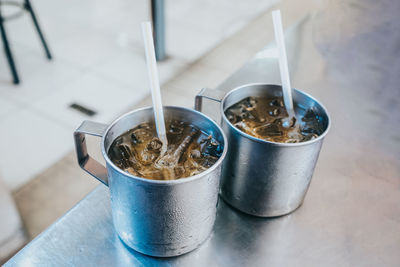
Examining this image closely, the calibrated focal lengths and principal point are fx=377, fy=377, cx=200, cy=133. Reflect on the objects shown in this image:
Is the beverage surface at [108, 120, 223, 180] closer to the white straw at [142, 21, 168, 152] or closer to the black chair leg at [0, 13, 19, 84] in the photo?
the white straw at [142, 21, 168, 152]

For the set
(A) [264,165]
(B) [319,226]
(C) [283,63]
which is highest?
(C) [283,63]

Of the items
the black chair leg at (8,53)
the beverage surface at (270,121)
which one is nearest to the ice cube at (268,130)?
the beverage surface at (270,121)

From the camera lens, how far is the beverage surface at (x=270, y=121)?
610 mm

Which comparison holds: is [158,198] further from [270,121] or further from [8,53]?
[8,53]

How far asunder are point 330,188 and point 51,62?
2653mm

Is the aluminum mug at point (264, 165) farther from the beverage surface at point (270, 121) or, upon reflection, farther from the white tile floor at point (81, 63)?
the white tile floor at point (81, 63)

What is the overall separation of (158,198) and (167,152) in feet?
0.37

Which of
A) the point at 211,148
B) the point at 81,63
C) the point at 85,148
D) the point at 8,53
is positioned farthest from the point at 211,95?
the point at 81,63

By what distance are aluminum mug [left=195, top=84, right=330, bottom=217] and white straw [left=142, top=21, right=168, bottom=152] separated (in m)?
0.10

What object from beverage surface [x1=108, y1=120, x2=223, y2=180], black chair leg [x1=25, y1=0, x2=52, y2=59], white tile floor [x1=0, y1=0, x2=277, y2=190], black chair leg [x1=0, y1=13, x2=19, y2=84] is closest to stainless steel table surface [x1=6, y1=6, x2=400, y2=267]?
beverage surface [x1=108, y1=120, x2=223, y2=180]

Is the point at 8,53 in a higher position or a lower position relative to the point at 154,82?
lower

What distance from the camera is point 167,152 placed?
1.88ft

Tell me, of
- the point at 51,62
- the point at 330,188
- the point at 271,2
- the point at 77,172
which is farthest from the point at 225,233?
the point at 271,2

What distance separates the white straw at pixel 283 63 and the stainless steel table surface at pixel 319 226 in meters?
0.19
